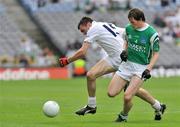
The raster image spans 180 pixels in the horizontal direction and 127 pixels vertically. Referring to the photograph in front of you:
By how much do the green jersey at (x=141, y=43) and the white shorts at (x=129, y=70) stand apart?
0.09 metres

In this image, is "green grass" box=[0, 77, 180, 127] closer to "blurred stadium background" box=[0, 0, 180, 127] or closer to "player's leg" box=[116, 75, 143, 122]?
"player's leg" box=[116, 75, 143, 122]

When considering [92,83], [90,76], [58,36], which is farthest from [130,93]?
[58,36]

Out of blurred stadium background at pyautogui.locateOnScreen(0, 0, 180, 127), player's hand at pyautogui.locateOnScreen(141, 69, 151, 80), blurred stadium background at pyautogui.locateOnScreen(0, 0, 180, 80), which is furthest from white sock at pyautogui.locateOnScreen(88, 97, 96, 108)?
blurred stadium background at pyautogui.locateOnScreen(0, 0, 180, 80)

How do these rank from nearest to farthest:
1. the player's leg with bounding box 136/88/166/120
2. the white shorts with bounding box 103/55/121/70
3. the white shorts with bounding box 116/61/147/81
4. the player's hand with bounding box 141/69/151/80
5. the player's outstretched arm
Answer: the player's hand with bounding box 141/69/151/80 → the white shorts with bounding box 116/61/147/81 → the player's leg with bounding box 136/88/166/120 → the player's outstretched arm → the white shorts with bounding box 103/55/121/70

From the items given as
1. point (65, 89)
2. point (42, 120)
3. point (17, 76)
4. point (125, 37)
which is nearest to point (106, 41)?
point (125, 37)

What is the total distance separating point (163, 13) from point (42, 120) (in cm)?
3663

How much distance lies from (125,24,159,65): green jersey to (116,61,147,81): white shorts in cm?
9

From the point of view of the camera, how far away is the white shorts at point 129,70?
16.1 m

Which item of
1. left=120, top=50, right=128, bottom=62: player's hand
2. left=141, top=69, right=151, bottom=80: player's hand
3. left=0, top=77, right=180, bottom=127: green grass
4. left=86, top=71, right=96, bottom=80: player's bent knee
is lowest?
left=0, top=77, right=180, bottom=127: green grass

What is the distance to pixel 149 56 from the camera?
1612cm

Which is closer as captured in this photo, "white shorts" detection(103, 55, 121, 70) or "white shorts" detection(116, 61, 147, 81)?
"white shorts" detection(116, 61, 147, 81)

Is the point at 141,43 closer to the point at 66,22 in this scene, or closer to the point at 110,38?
the point at 110,38

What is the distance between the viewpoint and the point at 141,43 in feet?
52.5

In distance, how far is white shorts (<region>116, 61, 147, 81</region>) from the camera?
16.1 metres
